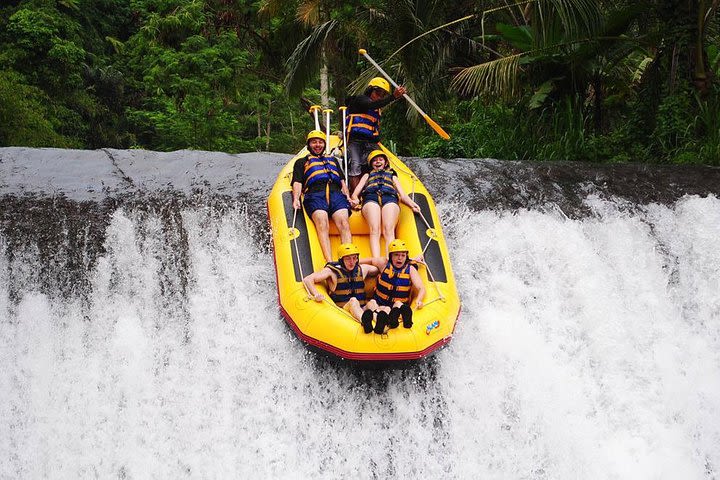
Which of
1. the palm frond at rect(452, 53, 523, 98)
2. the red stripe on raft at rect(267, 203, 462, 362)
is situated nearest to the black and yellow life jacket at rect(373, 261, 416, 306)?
the red stripe on raft at rect(267, 203, 462, 362)

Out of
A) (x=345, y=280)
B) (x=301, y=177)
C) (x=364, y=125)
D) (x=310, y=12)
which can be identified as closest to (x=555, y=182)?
(x=364, y=125)

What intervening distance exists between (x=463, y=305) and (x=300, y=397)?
1644 millimetres

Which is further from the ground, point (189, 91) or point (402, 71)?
point (402, 71)

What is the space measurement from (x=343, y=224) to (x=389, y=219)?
39 centimetres

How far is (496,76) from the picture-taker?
932cm

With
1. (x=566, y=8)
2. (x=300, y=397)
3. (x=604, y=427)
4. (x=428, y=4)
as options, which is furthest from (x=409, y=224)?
(x=428, y=4)

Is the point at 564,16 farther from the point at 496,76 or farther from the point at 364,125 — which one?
the point at 364,125

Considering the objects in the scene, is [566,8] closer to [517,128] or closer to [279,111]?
[517,128]

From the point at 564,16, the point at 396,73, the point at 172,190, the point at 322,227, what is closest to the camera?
the point at 322,227

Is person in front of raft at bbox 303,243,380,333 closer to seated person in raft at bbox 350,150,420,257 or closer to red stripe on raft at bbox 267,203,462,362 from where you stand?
red stripe on raft at bbox 267,203,462,362

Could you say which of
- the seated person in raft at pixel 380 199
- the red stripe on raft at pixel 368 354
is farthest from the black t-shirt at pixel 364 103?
the red stripe on raft at pixel 368 354

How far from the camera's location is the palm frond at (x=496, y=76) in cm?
924

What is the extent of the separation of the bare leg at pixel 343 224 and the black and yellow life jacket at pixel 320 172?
11.7 inches

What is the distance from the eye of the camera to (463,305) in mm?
6391
